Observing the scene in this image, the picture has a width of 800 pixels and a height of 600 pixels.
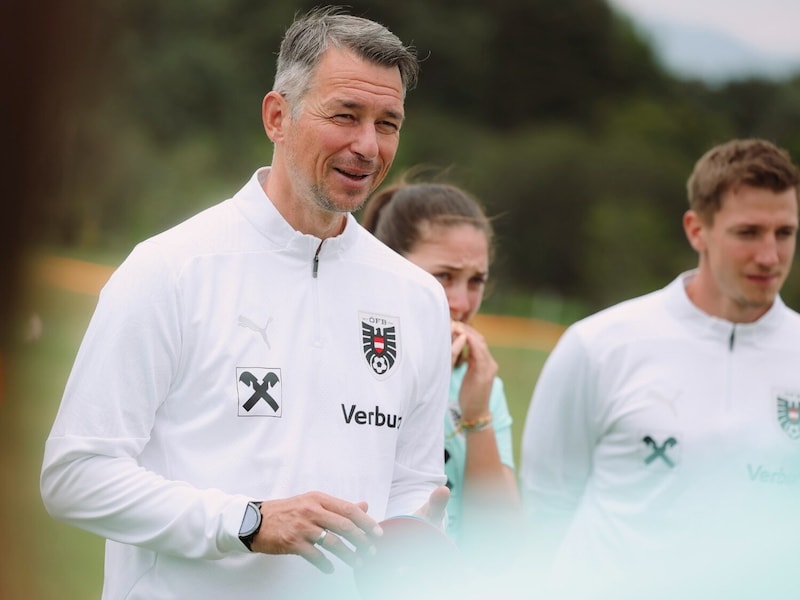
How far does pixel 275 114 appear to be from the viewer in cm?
227

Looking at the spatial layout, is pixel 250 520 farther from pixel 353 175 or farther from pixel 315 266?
pixel 353 175

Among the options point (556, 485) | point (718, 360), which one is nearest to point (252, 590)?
point (556, 485)

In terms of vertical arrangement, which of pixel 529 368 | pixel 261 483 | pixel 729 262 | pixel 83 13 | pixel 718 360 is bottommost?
pixel 261 483

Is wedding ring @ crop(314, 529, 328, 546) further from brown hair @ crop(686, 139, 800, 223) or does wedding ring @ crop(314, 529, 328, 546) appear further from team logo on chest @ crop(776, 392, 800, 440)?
brown hair @ crop(686, 139, 800, 223)

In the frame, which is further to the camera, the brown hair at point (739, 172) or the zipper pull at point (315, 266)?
the brown hair at point (739, 172)

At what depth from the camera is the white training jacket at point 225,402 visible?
194 cm

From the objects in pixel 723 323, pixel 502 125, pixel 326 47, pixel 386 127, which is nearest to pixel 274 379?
pixel 386 127

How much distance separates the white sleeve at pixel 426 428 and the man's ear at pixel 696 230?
4.63ft

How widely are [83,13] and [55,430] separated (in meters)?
1.09

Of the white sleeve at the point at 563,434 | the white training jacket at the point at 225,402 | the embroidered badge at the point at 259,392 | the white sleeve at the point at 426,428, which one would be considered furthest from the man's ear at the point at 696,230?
the embroidered badge at the point at 259,392

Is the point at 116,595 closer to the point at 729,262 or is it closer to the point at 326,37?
the point at 326,37

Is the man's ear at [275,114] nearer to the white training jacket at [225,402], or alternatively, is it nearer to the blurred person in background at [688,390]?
the white training jacket at [225,402]

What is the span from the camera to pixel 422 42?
1190 inches

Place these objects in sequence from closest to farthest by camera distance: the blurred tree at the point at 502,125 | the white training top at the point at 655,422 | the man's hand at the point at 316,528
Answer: the man's hand at the point at 316,528 < the white training top at the point at 655,422 < the blurred tree at the point at 502,125
